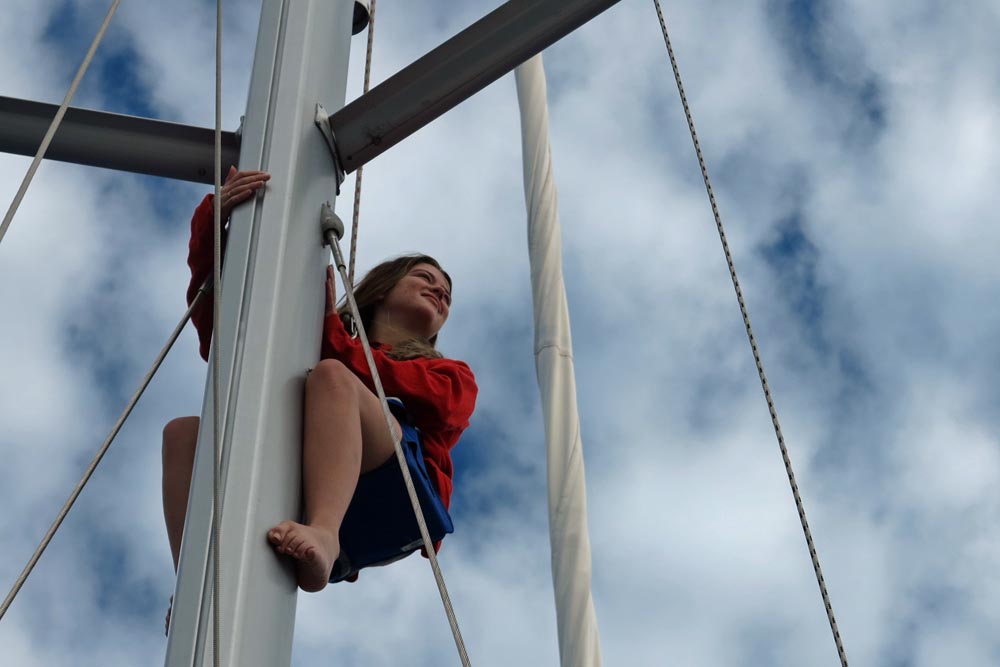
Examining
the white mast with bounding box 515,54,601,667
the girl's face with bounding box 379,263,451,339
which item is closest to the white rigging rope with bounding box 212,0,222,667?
the girl's face with bounding box 379,263,451,339

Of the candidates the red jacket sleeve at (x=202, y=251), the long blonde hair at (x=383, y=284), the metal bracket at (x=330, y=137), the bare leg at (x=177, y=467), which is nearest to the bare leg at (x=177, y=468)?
the bare leg at (x=177, y=467)

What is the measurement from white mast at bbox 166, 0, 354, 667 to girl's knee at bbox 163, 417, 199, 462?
0.46m

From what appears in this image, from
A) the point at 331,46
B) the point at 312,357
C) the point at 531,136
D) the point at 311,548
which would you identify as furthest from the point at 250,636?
the point at 531,136

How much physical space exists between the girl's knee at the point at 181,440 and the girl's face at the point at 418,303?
2.83ft

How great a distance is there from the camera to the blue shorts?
3.23 meters

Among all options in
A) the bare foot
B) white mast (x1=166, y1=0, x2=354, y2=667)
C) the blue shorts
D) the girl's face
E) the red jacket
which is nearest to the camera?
white mast (x1=166, y1=0, x2=354, y2=667)

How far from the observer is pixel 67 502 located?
2797 millimetres

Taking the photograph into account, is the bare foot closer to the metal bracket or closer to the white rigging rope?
the white rigging rope

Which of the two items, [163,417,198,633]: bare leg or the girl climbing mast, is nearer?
the girl climbing mast

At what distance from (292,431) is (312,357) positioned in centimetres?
24

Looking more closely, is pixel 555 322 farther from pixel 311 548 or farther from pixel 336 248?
pixel 311 548

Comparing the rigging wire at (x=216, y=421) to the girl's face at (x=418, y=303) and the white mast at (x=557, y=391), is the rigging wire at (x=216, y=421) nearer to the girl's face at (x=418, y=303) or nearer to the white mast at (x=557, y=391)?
the girl's face at (x=418, y=303)

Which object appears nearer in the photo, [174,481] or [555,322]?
[174,481]

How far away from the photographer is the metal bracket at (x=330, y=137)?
3.27 metres
